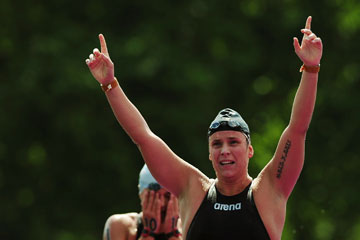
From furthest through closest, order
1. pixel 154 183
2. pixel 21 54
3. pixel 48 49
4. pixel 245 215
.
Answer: pixel 21 54
pixel 48 49
pixel 154 183
pixel 245 215

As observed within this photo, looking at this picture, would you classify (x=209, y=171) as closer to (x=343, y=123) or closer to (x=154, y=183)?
(x=343, y=123)

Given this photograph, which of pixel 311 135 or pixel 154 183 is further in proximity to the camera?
pixel 311 135

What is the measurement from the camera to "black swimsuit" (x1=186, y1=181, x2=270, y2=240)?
7.07 meters

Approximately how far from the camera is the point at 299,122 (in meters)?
7.08

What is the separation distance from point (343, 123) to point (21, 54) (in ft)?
24.7

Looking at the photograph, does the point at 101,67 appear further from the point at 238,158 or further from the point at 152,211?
the point at 152,211

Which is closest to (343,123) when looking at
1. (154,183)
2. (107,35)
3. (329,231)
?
(329,231)

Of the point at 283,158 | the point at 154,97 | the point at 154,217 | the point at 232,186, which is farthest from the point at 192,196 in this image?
the point at 154,97

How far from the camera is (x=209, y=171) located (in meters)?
20.2

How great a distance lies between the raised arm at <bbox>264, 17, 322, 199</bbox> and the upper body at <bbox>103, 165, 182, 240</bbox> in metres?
2.75

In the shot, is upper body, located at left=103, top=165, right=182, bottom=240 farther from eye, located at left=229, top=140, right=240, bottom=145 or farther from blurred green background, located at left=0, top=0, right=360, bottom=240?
blurred green background, located at left=0, top=0, right=360, bottom=240

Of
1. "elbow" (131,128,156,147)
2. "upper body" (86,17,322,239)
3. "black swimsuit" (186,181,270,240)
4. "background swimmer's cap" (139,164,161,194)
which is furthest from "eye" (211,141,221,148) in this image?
"background swimmer's cap" (139,164,161,194)

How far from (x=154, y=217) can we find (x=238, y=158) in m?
2.79

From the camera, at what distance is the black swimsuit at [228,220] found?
23.2ft
